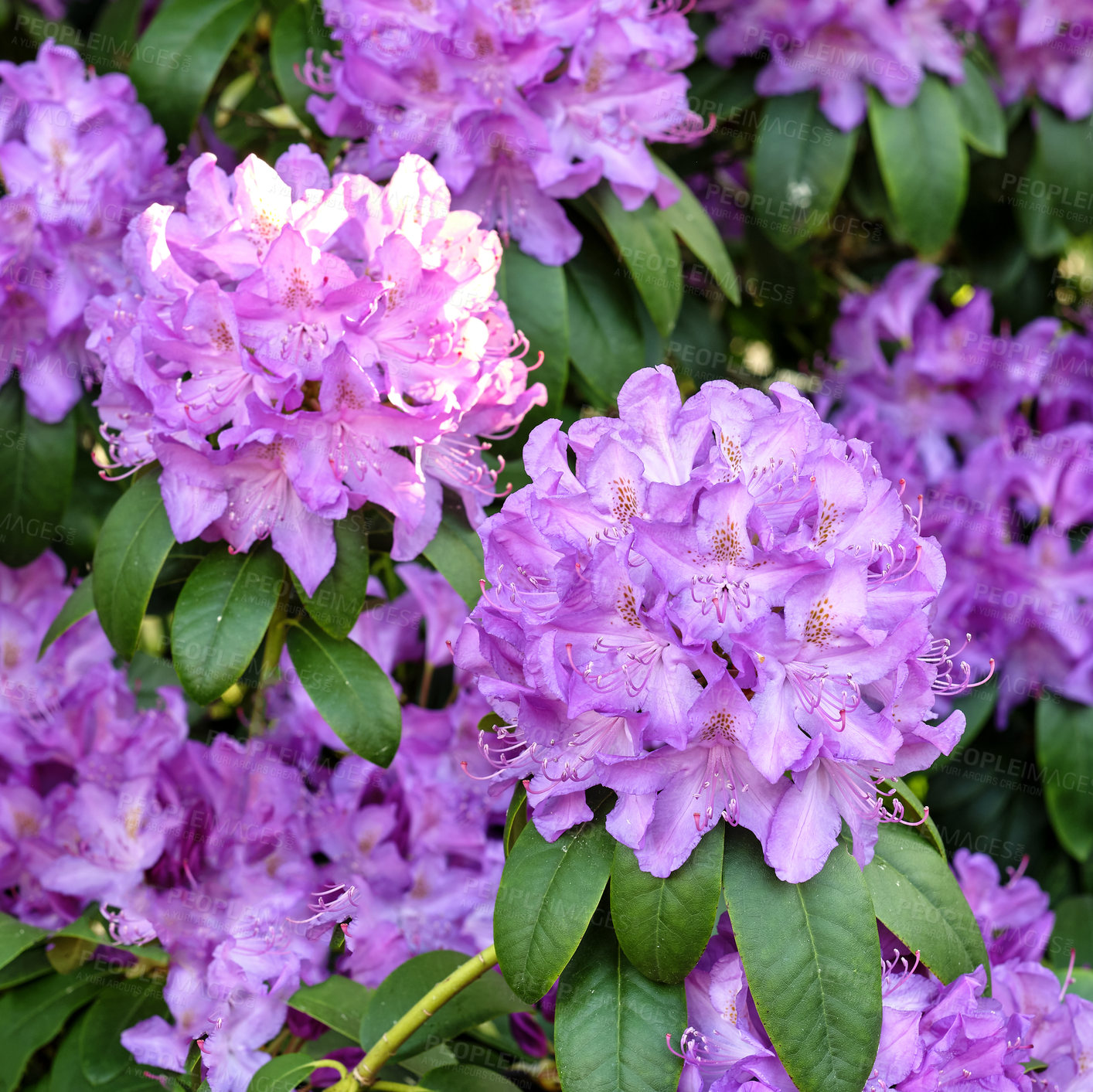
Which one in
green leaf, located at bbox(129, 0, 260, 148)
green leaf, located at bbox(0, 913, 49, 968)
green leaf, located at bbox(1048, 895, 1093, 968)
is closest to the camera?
green leaf, located at bbox(0, 913, 49, 968)

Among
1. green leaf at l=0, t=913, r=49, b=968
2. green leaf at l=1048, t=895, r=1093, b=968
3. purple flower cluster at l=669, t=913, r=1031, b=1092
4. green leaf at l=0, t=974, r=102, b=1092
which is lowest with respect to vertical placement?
green leaf at l=1048, t=895, r=1093, b=968

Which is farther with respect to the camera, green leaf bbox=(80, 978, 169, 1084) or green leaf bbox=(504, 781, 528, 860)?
green leaf bbox=(80, 978, 169, 1084)

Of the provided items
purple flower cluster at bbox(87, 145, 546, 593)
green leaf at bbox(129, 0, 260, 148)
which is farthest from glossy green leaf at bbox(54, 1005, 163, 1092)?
green leaf at bbox(129, 0, 260, 148)

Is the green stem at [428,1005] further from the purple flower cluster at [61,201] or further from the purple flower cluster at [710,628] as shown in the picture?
the purple flower cluster at [61,201]

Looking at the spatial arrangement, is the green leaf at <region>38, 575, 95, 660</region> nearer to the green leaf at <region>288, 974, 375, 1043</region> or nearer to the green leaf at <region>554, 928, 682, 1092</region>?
the green leaf at <region>288, 974, 375, 1043</region>

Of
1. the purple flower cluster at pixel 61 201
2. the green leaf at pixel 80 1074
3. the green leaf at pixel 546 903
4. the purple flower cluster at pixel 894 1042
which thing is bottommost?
the green leaf at pixel 80 1074

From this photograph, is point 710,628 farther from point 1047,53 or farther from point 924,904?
point 1047,53

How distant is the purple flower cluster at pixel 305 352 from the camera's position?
1.12 meters

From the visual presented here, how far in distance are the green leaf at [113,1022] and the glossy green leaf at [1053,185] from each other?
1.76 metres

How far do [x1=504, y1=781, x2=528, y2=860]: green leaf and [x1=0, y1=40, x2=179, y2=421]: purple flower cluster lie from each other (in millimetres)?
777

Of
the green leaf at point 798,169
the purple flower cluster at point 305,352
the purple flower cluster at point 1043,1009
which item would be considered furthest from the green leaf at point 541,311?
the purple flower cluster at point 1043,1009

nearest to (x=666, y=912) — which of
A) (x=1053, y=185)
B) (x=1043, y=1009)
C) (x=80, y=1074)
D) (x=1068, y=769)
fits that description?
(x=1043, y=1009)

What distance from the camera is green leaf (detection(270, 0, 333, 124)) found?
4.98ft

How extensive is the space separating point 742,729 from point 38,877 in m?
0.86
